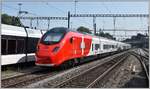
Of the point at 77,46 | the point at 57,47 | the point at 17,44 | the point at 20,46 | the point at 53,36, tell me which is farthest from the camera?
the point at 77,46

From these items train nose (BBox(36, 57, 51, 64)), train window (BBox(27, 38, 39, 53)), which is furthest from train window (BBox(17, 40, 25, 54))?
train nose (BBox(36, 57, 51, 64))

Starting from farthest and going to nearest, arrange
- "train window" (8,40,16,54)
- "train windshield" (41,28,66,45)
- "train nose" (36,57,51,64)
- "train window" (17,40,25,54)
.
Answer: "train window" (17,40,25,54) → "train windshield" (41,28,66,45) → "train window" (8,40,16,54) → "train nose" (36,57,51,64)

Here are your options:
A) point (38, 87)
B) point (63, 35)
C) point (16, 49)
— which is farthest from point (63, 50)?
point (38, 87)

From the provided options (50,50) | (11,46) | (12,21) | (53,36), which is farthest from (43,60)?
(12,21)

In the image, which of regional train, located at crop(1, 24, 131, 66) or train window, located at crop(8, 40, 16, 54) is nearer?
regional train, located at crop(1, 24, 131, 66)

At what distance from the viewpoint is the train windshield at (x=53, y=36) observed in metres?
20.1

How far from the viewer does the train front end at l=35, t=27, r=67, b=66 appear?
19.2 meters

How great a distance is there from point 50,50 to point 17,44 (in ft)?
8.91

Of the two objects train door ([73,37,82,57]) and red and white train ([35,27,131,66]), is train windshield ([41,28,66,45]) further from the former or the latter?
train door ([73,37,82,57])

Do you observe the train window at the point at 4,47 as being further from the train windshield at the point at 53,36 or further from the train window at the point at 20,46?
the train windshield at the point at 53,36

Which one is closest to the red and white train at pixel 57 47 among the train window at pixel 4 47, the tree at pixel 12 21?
the train window at pixel 4 47

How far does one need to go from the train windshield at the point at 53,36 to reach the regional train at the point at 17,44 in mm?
1856

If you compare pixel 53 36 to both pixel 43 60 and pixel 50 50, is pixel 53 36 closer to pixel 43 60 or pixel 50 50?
pixel 50 50

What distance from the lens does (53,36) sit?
20438mm
